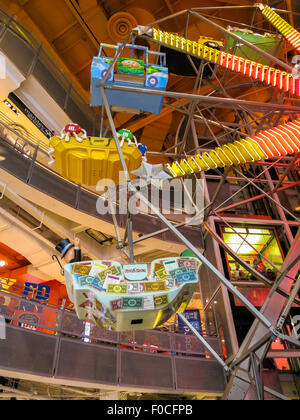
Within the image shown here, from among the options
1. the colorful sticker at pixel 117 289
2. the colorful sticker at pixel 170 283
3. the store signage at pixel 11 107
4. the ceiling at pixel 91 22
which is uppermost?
the ceiling at pixel 91 22

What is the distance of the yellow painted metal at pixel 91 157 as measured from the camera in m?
5.82

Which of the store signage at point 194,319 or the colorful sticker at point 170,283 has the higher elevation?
the store signage at point 194,319

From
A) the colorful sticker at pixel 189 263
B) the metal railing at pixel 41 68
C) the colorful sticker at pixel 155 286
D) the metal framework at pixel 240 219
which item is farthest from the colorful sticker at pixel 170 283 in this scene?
the metal railing at pixel 41 68

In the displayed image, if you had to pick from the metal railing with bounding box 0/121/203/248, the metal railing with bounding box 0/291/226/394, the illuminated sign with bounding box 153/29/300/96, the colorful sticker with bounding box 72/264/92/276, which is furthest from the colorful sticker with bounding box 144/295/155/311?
the metal railing with bounding box 0/121/203/248

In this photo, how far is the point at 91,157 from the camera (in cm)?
580

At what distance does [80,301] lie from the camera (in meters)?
4.27

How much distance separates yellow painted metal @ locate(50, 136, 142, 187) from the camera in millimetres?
5820

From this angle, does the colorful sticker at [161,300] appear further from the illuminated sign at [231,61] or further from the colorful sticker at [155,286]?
the illuminated sign at [231,61]

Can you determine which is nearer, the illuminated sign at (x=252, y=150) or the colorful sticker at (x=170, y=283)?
the colorful sticker at (x=170, y=283)

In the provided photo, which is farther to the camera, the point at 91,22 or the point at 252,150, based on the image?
the point at 91,22

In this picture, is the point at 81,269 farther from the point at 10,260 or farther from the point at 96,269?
the point at 10,260

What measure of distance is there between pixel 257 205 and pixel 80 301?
43.0ft

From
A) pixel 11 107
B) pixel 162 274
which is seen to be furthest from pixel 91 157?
pixel 11 107
